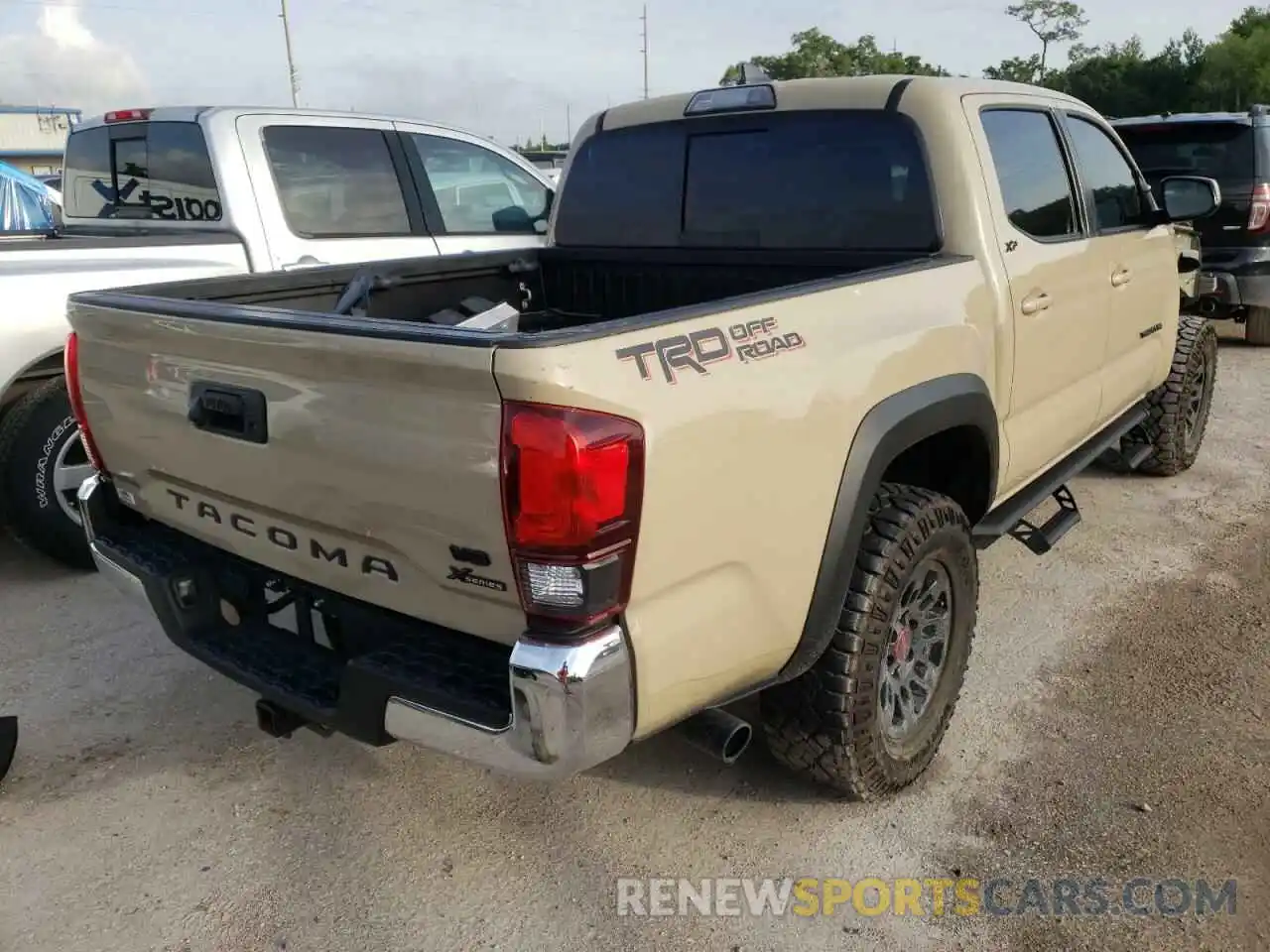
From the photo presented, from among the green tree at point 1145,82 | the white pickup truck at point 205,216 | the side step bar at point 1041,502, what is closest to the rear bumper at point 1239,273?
the side step bar at point 1041,502

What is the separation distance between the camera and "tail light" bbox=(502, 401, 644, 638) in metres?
1.83

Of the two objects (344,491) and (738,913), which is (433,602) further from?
(738,913)

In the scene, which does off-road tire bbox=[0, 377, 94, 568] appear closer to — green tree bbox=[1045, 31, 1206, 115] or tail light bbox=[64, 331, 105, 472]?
tail light bbox=[64, 331, 105, 472]

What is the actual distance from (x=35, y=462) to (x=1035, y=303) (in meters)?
4.01

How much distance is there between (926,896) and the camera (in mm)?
2547

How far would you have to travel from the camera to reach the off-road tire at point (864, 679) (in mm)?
2596

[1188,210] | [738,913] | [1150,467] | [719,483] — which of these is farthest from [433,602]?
[1150,467]

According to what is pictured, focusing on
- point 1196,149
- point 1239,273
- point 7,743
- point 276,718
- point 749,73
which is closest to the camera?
point 276,718

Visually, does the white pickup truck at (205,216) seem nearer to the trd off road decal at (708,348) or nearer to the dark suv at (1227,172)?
the trd off road decal at (708,348)

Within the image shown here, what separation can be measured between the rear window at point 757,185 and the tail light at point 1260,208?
5.96 metres

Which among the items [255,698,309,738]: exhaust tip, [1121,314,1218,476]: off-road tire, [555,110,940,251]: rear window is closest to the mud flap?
[255,698,309,738]: exhaust tip

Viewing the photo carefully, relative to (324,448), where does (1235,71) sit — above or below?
above

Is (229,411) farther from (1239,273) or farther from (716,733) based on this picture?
(1239,273)

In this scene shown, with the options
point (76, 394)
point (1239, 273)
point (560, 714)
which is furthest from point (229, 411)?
point (1239, 273)
